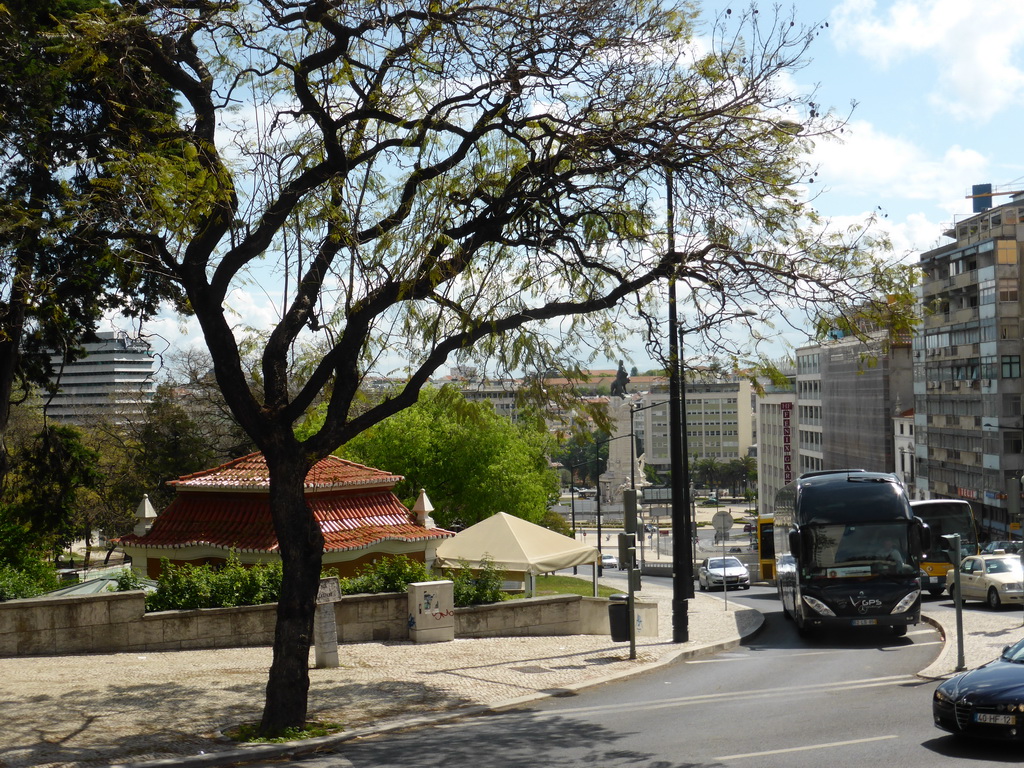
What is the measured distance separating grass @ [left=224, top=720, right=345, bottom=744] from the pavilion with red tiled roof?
11.1 m

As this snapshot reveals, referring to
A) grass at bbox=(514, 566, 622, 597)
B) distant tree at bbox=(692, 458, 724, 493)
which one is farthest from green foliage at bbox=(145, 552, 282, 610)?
distant tree at bbox=(692, 458, 724, 493)

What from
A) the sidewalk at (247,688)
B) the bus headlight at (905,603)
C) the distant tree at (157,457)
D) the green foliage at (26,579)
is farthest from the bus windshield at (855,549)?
the distant tree at (157,457)

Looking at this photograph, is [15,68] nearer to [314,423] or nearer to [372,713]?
[372,713]

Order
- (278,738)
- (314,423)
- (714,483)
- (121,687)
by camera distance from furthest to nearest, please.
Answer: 1. (714,483)
2. (314,423)
3. (121,687)
4. (278,738)

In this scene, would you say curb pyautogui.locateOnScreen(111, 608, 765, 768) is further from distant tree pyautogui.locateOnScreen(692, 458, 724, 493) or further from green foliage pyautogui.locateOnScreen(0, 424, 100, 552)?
distant tree pyautogui.locateOnScreen(692, 458, 724, 493)

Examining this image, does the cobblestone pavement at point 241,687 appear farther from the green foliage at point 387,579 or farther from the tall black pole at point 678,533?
the green foliage at point 387,579

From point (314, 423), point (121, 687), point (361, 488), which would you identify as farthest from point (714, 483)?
point (121, 687)

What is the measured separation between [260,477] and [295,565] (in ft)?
41.6

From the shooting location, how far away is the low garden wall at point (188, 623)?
16203 millimetres

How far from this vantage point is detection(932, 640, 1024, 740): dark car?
10125 mm

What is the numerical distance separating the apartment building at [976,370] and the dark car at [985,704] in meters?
62.8

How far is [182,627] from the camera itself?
57.2 ft

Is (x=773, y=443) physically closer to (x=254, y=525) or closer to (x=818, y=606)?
(x=818, y=606)

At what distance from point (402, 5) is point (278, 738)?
810 centimetres
